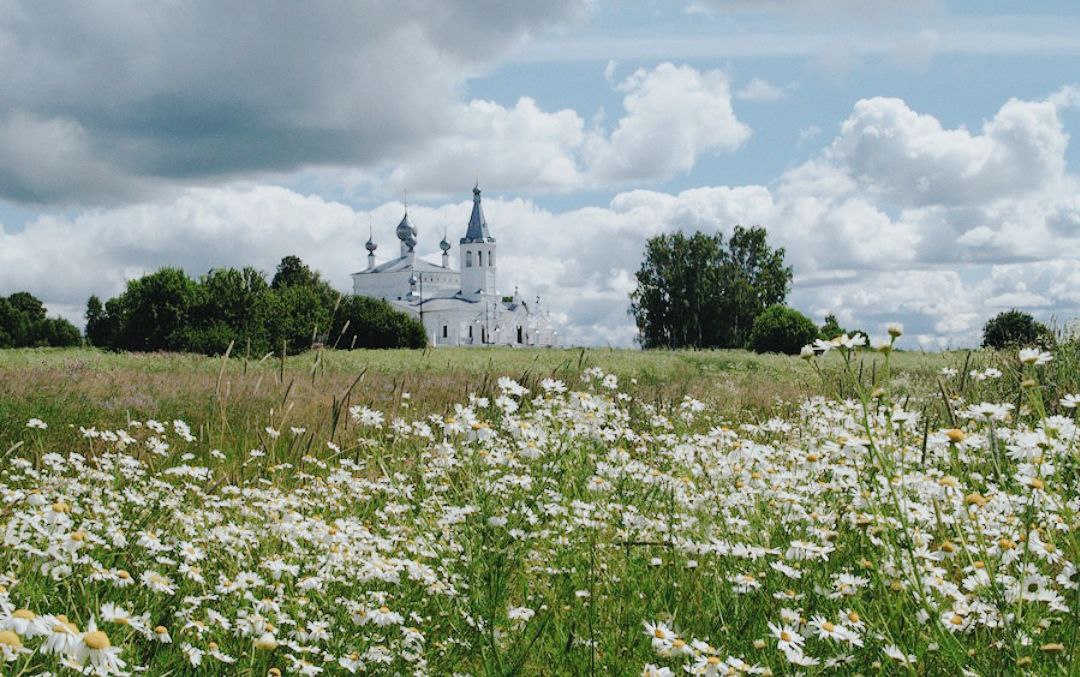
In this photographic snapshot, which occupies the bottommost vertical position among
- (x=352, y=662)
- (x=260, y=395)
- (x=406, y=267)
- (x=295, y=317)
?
(x=352, y=662)

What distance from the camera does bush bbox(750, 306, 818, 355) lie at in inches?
1756

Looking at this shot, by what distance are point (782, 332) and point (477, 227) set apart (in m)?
75.7

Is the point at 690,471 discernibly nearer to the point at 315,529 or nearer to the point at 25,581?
the point at 315,529

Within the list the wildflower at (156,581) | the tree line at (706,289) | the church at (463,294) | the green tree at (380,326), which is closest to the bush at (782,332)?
the tree line at (706,289)

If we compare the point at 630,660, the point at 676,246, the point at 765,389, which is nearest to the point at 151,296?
the point at 765,389

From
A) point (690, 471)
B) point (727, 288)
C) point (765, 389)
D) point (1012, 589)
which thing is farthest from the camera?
point (727, 288)

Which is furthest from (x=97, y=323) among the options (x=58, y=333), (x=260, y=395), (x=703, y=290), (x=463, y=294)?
(x=463, y=294)

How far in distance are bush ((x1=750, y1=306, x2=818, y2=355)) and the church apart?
2348 inches

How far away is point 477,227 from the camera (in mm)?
116312

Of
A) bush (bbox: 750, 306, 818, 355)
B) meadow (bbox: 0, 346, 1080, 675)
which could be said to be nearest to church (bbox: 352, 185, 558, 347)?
bush (bbox: 750, 306, 818, 355)

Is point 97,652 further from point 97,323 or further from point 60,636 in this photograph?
point 97,323

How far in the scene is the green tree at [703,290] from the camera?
196 feet

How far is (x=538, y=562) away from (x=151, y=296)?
31.1 metres

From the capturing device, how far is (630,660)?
3.51 metres
